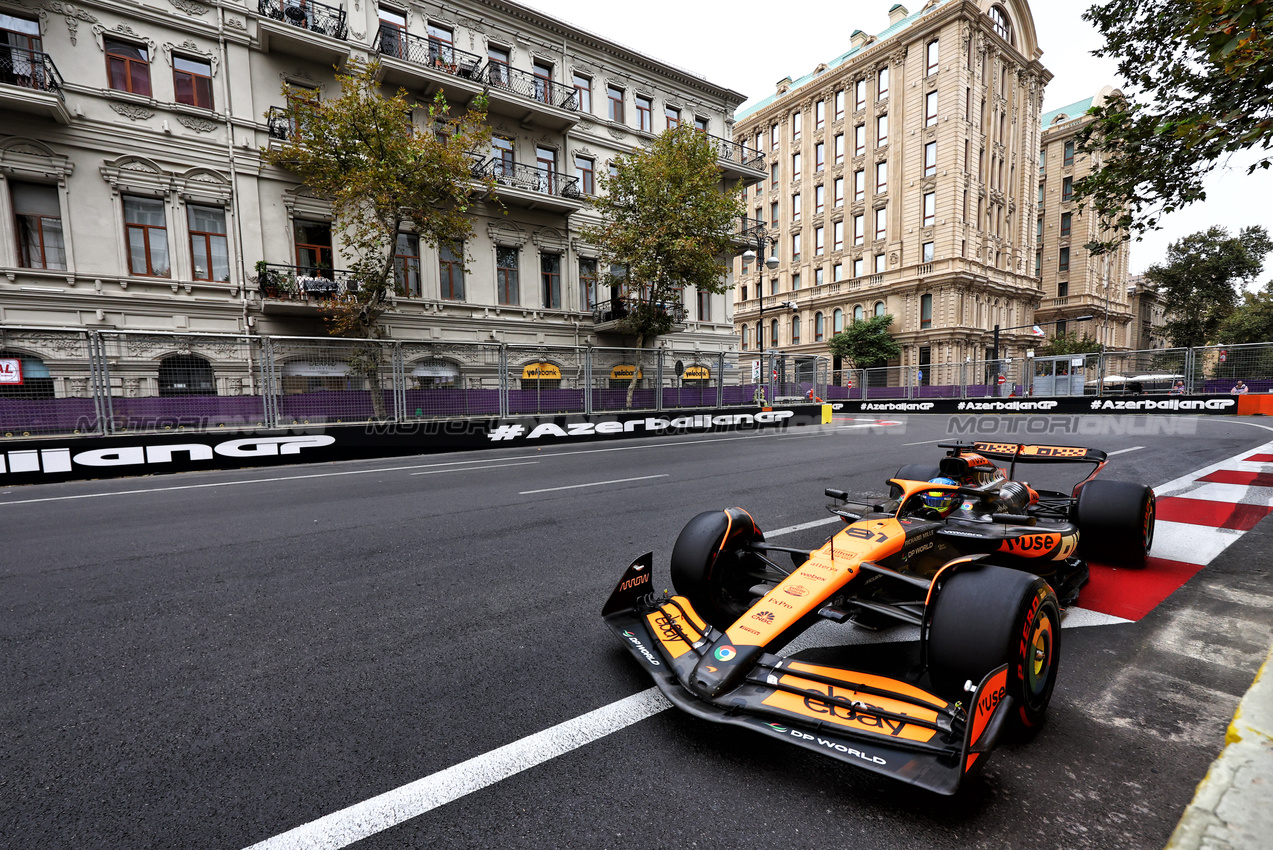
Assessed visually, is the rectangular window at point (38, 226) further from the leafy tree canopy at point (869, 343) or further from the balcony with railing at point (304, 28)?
the leafy tree canopy at point (869, 343)

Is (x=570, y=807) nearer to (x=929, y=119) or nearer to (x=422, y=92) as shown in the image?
(x=422, y=92)

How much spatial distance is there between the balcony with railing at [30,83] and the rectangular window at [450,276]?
10.2 metres

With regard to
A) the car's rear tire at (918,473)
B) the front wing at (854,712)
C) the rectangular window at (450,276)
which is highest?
the rectangular window at (450,276)

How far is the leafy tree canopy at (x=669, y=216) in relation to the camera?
18.8 meters

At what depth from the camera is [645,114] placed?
25.4 meters

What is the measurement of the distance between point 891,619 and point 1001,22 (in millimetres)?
56811

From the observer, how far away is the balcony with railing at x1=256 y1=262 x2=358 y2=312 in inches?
667

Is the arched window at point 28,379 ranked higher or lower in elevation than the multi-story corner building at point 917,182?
lower

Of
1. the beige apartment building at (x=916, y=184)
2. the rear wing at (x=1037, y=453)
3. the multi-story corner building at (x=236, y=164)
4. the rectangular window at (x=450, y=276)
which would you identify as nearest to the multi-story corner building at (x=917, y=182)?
the beige apartment building at (x=916, y=184)

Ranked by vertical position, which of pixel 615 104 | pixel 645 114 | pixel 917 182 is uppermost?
pixel 917 182

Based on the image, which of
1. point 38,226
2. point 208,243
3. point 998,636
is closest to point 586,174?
point 208,243

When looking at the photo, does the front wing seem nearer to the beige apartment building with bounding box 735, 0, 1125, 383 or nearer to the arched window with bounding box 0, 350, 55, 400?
the arched window with bounding box 0, 350, 55, 400

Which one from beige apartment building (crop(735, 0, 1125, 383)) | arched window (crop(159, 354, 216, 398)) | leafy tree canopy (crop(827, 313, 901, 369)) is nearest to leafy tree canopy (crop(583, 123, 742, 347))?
arched window (crop(159, 354, 216, 398))

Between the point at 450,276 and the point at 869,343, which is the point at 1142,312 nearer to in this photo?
the point at 869,343
